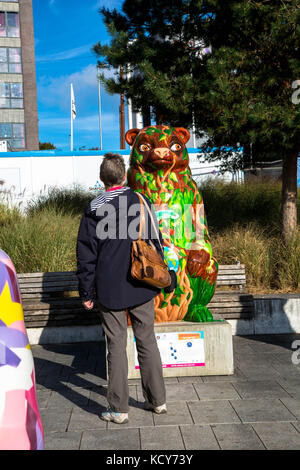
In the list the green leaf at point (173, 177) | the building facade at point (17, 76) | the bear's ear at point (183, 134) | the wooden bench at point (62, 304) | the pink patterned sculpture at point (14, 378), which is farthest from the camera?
the building facade at point (17, 76)

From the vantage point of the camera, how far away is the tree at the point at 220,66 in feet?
20.1

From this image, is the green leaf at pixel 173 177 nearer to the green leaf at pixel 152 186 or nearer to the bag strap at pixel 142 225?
the green leaf at pixel 152 186

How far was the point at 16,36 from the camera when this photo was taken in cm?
3506

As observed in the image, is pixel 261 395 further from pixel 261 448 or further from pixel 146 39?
pixel 146 39

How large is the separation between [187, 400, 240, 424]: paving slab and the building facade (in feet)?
110

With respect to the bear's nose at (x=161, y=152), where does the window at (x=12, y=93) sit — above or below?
above

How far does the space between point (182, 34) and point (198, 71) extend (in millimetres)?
776

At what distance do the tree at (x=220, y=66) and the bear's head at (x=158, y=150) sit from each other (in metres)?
1.96

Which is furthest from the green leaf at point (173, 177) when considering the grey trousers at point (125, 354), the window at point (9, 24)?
the window at point (9, 24)

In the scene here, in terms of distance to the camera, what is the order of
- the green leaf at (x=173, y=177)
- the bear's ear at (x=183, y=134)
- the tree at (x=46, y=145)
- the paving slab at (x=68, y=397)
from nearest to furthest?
the paving slab at (x=68, y=397)
the green leaf at (x=173, y=177)
the bear's ear at (x=183, y=134)
the tree at (x=46, y=145)

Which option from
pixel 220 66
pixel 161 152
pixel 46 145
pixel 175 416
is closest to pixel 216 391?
pixel 175 416

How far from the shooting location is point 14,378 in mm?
1148
